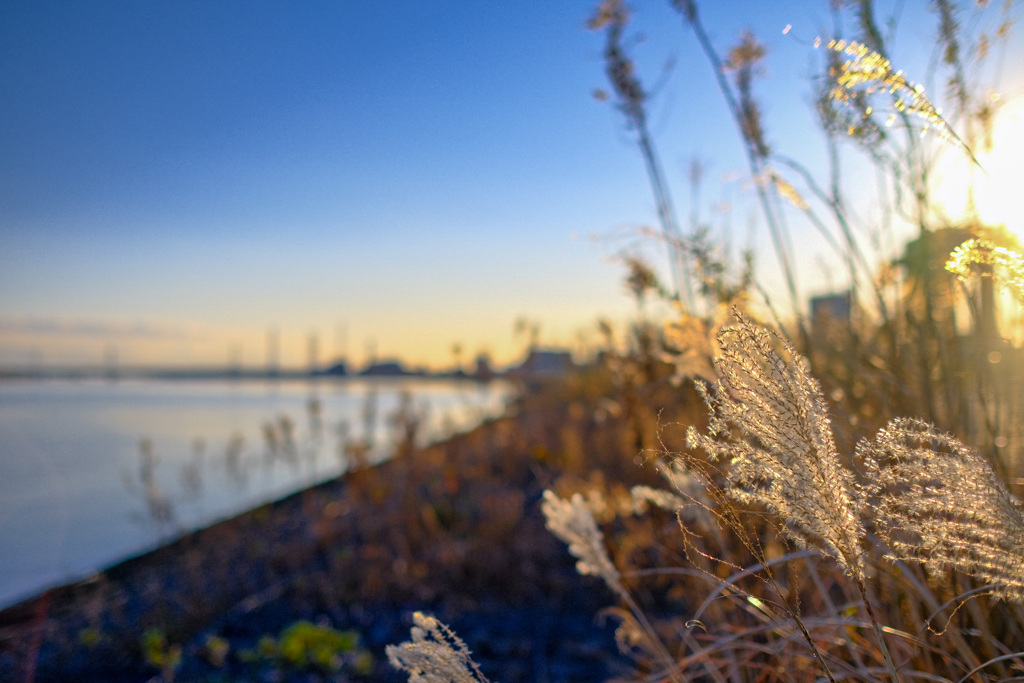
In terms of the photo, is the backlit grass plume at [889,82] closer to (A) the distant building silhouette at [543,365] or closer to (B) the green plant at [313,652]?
(B) the green plant at [313,652]

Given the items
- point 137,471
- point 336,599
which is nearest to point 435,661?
point 336,599

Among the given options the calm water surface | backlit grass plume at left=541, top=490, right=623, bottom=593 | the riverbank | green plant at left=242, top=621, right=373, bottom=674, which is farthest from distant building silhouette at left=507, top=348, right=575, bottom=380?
backlit grass plume at left=541, top=490, right=623, bottom=593

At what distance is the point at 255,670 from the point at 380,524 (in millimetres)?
1867

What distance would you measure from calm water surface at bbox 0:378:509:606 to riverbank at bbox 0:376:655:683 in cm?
42

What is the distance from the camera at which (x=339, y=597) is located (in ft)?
11.4

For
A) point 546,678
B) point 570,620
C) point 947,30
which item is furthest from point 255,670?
point 947,30

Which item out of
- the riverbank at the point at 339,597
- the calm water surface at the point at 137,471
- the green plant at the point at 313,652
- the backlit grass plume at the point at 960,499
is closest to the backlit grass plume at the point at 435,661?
the backlit grass plume at the point at 960,499

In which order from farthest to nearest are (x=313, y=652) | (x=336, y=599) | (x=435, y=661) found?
(x=336, y=599) → (x=313, y=652) → (x=435, y=661)

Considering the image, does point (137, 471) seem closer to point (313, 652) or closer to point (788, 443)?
point (313, 652)

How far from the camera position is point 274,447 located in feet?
17.0

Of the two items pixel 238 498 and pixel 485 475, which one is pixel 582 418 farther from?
pixel 238 498

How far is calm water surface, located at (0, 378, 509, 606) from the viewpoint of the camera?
4227 mm

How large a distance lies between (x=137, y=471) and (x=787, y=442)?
6.88 meters

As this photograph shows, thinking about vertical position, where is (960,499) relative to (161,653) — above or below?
above
